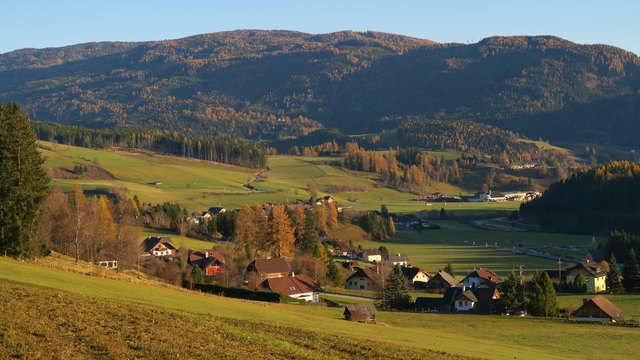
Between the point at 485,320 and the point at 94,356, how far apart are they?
118ft

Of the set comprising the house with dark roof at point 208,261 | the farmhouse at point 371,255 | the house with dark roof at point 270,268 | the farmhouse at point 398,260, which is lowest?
the farmhouse at point 371,255

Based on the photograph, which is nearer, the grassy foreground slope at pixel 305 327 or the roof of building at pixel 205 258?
the grassy foreground slope at pixel 305 327

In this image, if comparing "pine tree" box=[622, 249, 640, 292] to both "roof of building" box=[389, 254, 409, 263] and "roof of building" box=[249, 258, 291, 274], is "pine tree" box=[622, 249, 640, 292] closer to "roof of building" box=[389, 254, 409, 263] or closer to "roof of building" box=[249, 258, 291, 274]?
"roof of building" box=[389, 254, 409, 263]

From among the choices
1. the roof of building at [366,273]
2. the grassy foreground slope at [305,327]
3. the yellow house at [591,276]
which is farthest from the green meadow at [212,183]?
the grassy foreground slope at [305,327]

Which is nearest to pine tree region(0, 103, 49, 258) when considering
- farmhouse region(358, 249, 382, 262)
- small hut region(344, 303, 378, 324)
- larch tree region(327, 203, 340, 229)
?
small hut region(344, 303, 378, 324)

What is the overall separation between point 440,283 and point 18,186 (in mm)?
47470

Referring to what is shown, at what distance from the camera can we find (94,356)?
18625 mm

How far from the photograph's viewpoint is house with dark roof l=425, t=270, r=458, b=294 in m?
74.6

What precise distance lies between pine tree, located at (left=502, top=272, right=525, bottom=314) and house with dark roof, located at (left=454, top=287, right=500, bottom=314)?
8.81ft

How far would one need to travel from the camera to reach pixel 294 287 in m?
64.6

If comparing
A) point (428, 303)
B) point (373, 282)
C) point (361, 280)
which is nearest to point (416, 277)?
point (361, 280)

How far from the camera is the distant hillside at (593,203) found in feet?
422

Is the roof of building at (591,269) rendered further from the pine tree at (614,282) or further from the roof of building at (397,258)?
the roof of building at (397,258)

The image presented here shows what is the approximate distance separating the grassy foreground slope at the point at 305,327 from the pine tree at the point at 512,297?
19.2ft
